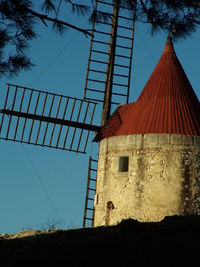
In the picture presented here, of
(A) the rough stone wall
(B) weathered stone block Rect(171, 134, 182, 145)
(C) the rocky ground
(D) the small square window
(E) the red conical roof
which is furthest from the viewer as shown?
(D) the small square window

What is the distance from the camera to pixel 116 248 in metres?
9.55

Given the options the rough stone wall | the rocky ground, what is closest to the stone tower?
the rough stone wall

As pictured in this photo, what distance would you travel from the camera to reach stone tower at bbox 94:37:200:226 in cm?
1614

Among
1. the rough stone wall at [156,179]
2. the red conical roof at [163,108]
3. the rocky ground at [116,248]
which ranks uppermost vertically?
the red conical roof at [163,108]

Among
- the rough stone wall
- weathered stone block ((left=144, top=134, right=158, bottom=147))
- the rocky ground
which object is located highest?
weathered stone block ((left=144, top=134, right=158, bottom=147))

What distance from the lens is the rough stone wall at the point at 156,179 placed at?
52.9 ft

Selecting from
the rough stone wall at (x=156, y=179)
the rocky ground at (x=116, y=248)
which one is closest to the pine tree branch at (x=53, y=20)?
the rocky ground at (x=116, y=248)

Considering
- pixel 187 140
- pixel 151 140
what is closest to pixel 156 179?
pixel 151 140

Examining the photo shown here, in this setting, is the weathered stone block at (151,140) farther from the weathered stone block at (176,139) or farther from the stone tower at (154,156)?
the weathered stone block at (176,139)

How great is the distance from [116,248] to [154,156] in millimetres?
6973

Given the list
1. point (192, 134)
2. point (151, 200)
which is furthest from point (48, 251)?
point (192, 134)

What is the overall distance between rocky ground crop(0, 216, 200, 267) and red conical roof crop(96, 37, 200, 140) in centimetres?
550

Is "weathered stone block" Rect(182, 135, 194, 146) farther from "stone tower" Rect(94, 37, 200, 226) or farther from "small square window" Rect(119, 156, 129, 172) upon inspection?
"small square window" Rect(119, 156, 129, 172)

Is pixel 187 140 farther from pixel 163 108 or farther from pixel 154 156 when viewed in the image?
pixel 163 108
